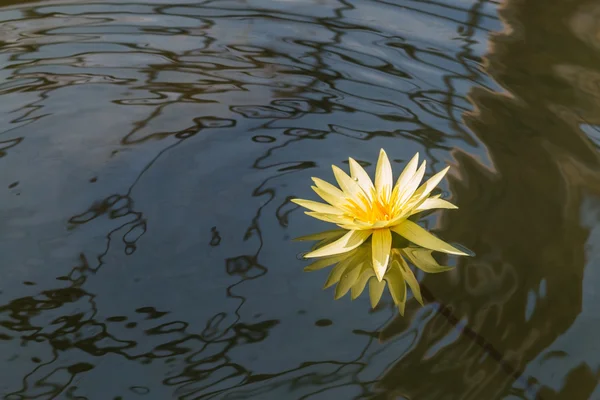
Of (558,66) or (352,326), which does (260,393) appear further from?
(558,66)

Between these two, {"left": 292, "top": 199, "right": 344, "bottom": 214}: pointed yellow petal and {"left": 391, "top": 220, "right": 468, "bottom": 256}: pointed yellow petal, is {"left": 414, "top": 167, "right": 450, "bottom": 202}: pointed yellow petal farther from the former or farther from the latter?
{"left": 292, "top": 199, "right": 344, "bottom": 214}: pointed yellow petal

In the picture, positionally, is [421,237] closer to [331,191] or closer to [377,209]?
[377,209]

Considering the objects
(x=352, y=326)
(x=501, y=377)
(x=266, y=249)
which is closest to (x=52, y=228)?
(x=266, y=249)

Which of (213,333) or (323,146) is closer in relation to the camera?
(213,333)

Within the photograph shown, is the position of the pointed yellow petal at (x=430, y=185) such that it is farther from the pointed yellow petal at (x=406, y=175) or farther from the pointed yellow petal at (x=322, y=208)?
the pointed yellow petal at (x=322, y=208)

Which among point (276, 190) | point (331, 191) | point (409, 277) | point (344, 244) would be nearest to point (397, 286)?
point (409, 277)
